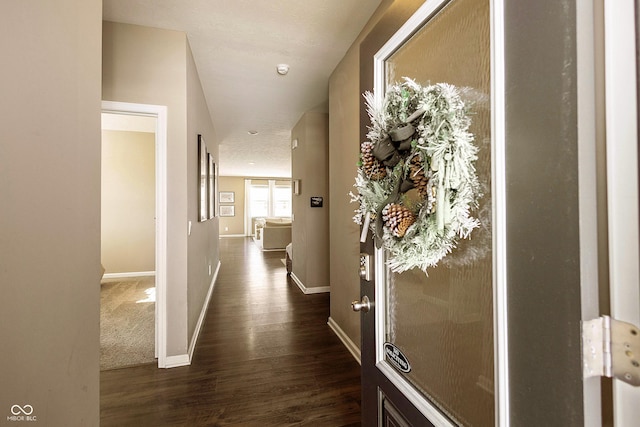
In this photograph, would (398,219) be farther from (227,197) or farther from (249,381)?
(227,197)

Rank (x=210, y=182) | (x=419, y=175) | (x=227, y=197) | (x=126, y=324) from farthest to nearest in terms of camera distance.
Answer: (x=227, y=197) → (x=210, y=182) → (x=126, y=324) → (x=419, y=175)

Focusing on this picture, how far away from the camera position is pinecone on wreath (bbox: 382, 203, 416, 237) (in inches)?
30.6

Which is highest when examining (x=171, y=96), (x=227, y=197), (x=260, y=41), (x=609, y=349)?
(x=260, y=41)

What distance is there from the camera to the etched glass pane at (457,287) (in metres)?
0.66

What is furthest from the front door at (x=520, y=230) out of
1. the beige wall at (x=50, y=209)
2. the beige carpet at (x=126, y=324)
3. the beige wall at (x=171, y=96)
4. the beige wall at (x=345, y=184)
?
the beige carpet at (x=126, y=324)

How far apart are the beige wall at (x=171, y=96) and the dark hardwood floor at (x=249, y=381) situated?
304 millimetres

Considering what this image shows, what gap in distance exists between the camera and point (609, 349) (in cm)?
44

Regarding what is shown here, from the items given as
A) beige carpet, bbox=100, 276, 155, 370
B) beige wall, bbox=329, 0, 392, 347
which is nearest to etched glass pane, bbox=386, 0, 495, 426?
beige wall, bbox=329, 0, 392, 347

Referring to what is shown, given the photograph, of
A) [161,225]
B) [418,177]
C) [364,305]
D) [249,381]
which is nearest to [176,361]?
[249,381]

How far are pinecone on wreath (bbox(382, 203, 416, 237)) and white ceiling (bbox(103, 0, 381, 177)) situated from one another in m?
1.74

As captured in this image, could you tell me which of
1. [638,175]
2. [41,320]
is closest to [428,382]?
[638,175]

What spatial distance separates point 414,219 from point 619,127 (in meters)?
0.43

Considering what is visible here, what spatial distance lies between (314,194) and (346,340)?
7.06 feet

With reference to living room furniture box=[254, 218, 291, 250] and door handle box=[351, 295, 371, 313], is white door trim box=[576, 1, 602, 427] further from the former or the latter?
living room furniture box=[254, 218, 291, 250]
